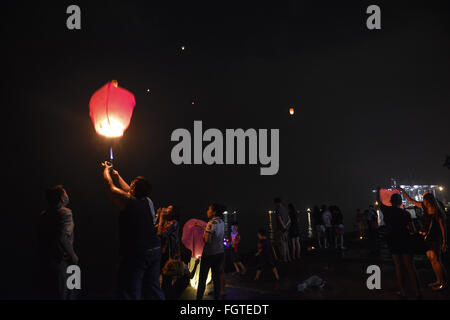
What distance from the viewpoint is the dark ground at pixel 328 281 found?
17.4 ft

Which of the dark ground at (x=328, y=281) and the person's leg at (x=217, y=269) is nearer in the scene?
the person's leg at (x=217, y=269)

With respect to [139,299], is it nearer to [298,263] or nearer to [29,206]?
[298,263]

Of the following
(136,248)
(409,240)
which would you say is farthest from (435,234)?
(136,248)

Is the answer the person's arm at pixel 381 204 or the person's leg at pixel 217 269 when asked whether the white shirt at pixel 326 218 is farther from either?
the person's leg at pixel 217 269

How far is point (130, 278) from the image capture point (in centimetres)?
321

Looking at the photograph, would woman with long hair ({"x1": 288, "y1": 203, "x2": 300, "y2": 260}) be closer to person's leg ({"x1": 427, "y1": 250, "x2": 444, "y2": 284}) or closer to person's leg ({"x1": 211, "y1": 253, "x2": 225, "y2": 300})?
person's leg ({"x1": 427, "y1": 250, "x2": 444, "y2": 284})

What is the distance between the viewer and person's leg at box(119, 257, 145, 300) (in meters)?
3.17

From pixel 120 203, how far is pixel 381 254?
10.8m

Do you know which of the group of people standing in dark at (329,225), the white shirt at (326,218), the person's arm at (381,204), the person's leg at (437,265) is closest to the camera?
the person's arm at (381,204)

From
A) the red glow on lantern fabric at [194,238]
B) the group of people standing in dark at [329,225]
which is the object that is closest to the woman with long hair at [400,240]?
the red glow on lantern fabric at [194,238]

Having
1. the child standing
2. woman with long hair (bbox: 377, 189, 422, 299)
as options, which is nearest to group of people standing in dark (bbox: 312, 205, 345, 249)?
the child standing

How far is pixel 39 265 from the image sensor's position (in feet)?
12.4

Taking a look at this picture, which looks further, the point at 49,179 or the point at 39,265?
the point at 49,179
